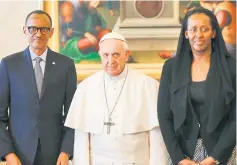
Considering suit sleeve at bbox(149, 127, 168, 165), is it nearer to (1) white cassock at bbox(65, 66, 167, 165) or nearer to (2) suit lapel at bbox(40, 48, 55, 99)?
(1) white cassock at bbox(65, 66, 167, 165)

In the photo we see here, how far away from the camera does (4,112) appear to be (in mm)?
2818

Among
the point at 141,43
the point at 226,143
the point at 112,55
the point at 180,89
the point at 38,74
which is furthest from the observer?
the point at 141,43

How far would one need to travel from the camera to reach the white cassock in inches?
105

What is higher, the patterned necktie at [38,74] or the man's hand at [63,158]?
the patterned necktie at [38,74]

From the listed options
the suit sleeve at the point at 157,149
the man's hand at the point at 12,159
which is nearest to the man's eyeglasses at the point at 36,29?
the man's hand at the point at 12,159

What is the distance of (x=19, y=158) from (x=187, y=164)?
1.13 meters

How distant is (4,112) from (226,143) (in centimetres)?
146

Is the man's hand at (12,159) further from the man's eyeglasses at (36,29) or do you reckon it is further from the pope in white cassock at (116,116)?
the man's eyeglasses at (36,29)

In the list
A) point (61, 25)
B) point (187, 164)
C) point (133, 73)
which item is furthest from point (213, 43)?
point (61, 25)

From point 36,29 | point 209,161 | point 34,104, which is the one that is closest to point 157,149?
point 209,161

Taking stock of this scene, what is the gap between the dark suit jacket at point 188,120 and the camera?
2393 mm

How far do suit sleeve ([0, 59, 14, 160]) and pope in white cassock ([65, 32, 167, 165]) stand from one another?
1.34ft

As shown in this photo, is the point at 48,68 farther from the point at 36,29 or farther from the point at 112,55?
the point at 112,55

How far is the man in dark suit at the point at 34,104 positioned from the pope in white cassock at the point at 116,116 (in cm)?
13
